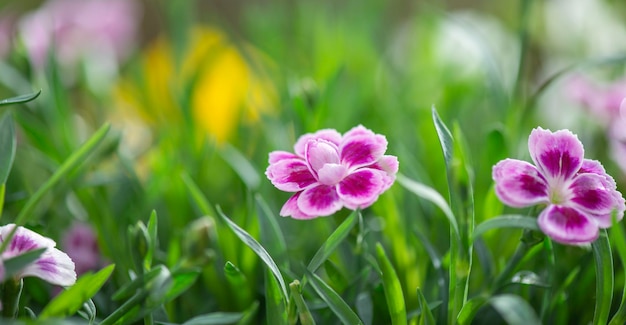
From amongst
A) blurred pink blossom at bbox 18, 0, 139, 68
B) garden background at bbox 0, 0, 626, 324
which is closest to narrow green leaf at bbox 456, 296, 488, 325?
garden background at bbox 0, 0, 626, 324

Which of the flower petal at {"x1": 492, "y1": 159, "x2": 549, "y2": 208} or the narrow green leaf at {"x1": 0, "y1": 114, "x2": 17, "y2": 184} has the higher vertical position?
the narrow green leaf at {"x1": 0, "y1": 114, "x2": 17, "y2": 184}

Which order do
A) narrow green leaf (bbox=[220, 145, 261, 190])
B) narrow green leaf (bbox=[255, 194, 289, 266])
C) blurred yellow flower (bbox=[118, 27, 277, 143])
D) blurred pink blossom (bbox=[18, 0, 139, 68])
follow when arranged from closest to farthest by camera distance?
narrow green leaf (bbox=[255, 194, 289, 266])
narrow green leaf (bbox=[220, 145, 261, 190])
blurred yellow flower (bbox=[118, 27, 277, 143])
blurred pink blossom (bbox=[18, 0, 139, 68])

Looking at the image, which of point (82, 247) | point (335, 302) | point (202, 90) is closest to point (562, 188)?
point (335, 302)

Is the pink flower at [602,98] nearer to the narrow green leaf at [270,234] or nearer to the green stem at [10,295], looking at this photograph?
the narrow green leaf at [270,234]

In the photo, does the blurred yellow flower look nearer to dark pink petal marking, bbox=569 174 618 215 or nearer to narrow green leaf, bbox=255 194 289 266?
narrow green leaf, bbox=255 194 289 266

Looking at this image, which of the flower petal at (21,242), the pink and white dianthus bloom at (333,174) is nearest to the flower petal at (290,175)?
the pink and white dianthus bloom at (333,174)

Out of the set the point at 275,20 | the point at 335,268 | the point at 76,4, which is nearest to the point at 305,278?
the point at 335,268

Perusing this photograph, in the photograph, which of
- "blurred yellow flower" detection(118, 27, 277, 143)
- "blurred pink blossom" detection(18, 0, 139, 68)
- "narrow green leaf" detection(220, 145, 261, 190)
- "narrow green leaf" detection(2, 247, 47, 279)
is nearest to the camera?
"narrow green leaf" detection(2, 247, 47, 279)
